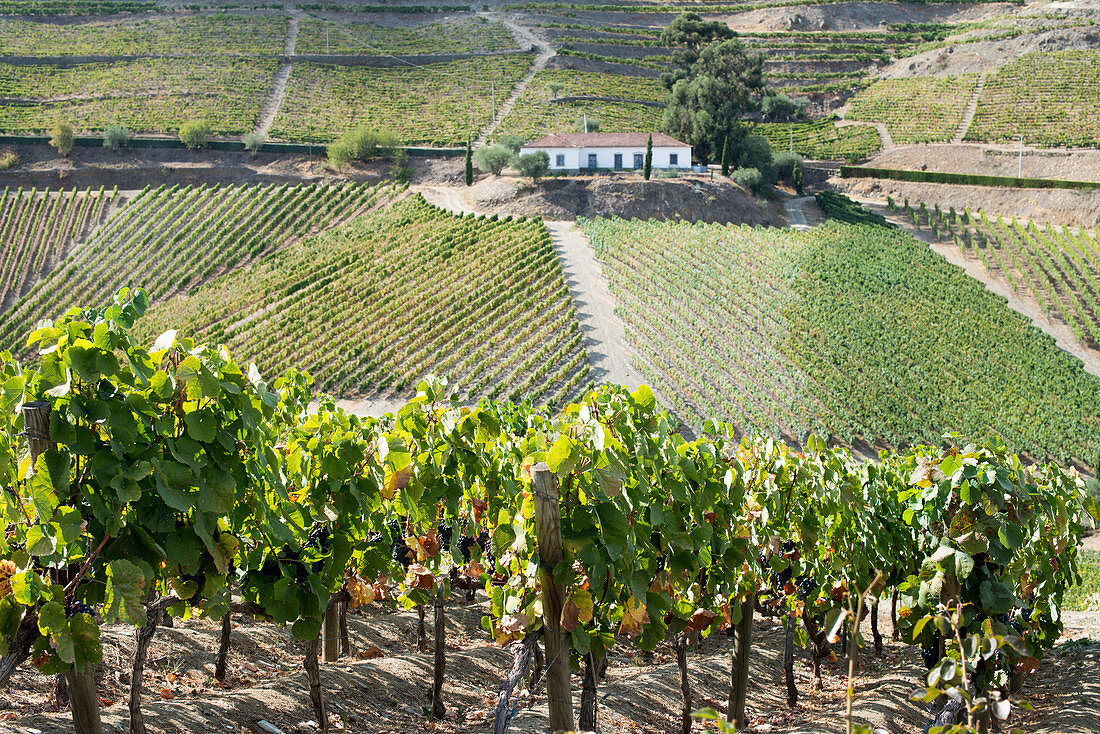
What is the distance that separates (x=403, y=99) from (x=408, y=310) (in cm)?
A: 4905

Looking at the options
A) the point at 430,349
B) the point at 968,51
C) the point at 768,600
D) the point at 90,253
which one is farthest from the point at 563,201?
the point at 968,51

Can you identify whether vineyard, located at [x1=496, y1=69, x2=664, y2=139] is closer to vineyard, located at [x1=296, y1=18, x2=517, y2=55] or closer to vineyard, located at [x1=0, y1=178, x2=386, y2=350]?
vineyard, located at [x1=296, y1=18, x2=517, y2=55]

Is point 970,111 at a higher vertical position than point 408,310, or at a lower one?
higher

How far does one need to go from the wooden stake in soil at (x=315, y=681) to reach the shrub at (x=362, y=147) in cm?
5400

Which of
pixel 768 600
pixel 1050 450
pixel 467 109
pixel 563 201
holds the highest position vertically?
pixel 467 109

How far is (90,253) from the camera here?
45.9 m

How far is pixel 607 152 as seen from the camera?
176 ft

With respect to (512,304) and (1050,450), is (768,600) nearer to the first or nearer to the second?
(1050,450)

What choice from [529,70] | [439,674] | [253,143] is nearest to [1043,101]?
[529,70]

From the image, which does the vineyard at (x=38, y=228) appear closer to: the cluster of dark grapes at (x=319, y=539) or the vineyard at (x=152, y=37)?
the vineyard at (x=152, y=37)

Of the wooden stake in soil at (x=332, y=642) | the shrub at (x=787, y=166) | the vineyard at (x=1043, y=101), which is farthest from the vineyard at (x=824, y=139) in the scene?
the wooden stake in soil at (x=332, y=642)

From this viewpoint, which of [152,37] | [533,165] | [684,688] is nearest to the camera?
[684,688]

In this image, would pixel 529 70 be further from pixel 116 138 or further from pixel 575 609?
pixel 575 609

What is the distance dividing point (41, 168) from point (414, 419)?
59.9 metres
